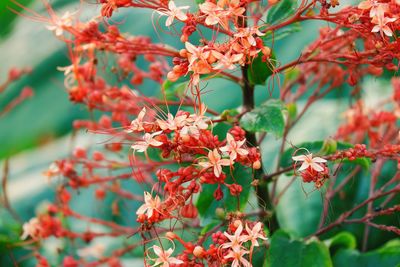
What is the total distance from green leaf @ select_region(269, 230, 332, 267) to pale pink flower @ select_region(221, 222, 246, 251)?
168 millimetres

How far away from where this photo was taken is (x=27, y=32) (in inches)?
81.1

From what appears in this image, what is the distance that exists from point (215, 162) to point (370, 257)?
429mm

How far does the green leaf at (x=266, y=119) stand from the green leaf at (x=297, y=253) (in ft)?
0.58

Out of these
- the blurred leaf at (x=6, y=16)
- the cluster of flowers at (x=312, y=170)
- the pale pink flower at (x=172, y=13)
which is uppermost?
the pale pink flower at (x=172, y=13)

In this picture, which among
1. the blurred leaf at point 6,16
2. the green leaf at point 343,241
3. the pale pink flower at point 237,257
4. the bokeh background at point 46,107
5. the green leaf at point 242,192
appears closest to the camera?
the pale pink flower at point 237,257

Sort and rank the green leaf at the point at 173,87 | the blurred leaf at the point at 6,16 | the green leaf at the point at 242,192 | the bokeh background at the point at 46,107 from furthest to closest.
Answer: the blurred leaf at the point at 6,16 < the bokeh background at the point at 46,107 < the green leaf at the point at 173,87 < the green leaf at the point at 242,192

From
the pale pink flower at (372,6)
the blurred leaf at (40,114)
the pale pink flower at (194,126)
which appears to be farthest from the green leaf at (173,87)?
the blurred leaf at (40,114)

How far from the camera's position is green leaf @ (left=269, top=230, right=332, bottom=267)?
3.18ft

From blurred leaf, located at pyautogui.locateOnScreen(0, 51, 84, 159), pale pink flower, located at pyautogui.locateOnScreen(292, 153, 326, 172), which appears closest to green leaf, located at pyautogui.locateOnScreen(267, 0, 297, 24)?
pale pink flower, located at pyautogui.locateOnScreen(292, 153, 326, 172)

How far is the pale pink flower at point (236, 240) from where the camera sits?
0.79 metres

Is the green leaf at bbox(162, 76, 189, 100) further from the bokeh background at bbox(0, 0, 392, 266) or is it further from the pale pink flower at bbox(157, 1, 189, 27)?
the bokeh background at bbox(0, 0, 392, 266)

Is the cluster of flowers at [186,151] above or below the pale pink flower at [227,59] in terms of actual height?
below

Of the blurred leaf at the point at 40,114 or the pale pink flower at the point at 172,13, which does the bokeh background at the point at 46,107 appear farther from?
the pale pink flower at the point at 172,13

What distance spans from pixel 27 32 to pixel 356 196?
1132 mm
